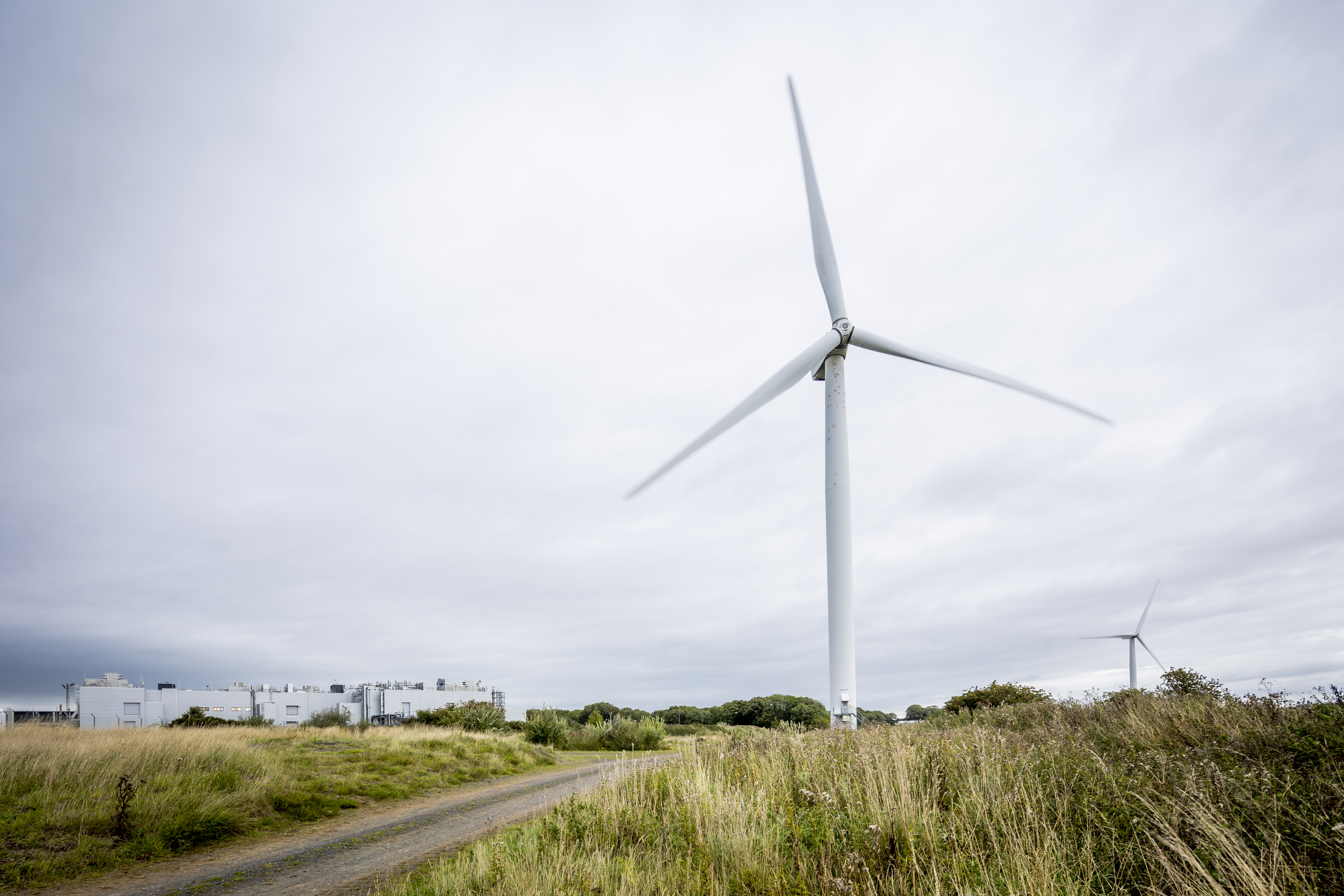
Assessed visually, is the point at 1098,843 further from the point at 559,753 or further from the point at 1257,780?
the point at 559,753

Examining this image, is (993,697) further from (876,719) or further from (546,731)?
(546,731)

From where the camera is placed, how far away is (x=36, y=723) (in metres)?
23.8

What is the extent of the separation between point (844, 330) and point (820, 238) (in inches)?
152

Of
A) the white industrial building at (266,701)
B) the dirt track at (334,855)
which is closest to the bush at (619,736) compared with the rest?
the dirt track at (334,855)

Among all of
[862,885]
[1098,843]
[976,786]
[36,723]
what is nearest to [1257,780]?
[1098,843]

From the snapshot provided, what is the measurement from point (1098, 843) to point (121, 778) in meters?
16.7

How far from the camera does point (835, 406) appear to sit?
2148cm

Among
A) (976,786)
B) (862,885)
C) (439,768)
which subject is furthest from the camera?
(439,768)

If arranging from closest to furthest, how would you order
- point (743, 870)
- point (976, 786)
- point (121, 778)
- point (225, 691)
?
point (743, 870) < point (976, 786) < point (121, 778) < point (225, 691)

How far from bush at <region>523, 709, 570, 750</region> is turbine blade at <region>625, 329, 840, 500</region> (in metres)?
22.4

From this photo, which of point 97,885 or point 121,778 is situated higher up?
point 121,778

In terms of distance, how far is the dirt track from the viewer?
33.7 feet

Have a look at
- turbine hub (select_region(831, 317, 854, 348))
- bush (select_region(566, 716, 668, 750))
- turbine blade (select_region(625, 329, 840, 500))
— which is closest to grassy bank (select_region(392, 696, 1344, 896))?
turbine blade (select_region(625, 329, 840, 500))

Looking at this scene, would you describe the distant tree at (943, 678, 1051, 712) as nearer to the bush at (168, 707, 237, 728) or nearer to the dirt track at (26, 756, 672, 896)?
the dirt track at (26, 756, 672, 896)
